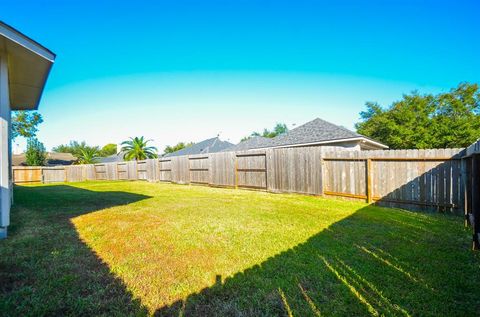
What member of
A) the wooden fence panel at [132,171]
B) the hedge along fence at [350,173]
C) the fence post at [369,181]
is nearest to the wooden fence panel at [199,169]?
the hedge along fence at [350,173]

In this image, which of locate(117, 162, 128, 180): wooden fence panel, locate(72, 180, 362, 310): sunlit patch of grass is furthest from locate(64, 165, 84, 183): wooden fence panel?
locate(72, 180, 362, 310): sunlit patch of grass

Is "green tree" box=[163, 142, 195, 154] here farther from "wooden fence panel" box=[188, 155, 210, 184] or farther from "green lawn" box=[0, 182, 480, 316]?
"green lawn" box=[0, 182, 480, 316]

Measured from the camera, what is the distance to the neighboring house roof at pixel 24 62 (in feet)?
13.8

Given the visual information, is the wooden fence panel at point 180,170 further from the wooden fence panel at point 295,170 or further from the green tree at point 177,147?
the green tree at point 177,147

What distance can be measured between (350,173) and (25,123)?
3787cm

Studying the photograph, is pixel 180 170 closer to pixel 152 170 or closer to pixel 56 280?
pixel 152 170

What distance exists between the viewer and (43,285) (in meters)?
2.51

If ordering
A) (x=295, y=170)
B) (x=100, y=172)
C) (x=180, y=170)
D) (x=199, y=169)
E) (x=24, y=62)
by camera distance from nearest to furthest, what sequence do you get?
(x=24, y=62) < (x=295, y=170) < (x=199, y=169) < (x=180, y=170) < (x=100, y=172)

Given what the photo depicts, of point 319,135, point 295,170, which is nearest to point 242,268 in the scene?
point 295,170

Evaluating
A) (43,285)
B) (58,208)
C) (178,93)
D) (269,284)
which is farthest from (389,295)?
(178,93)

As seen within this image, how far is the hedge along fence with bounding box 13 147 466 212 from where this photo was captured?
5977 millimetres

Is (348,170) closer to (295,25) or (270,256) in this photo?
(270,256)

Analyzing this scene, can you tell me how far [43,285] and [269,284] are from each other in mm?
2429

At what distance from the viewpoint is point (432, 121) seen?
20.8m
